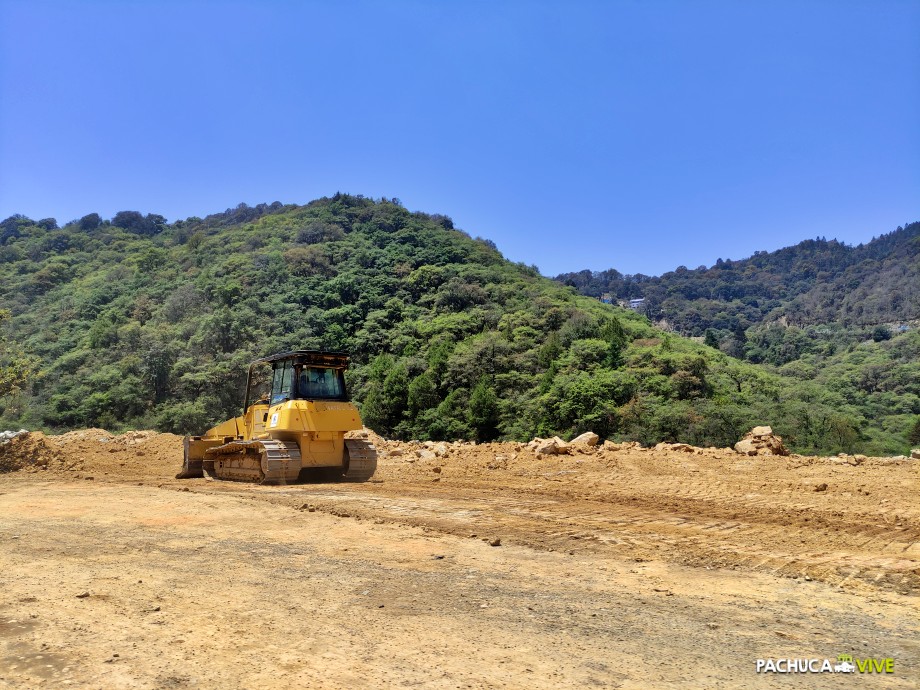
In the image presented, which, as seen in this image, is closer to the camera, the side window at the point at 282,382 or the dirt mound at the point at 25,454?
the side window at the point at 282,382

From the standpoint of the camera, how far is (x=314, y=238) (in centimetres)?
6738

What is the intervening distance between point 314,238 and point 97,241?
106 ft

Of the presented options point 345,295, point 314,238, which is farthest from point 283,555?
point 314,238

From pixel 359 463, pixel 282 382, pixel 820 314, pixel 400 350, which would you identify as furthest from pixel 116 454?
pixel 820 314

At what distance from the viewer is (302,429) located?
43.9 feet

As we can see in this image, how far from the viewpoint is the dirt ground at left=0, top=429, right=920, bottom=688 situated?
3941 mm

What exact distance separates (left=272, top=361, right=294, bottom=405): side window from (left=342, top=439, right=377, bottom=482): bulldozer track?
5.79 feet

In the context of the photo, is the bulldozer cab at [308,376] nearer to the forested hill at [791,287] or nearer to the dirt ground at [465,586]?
the dirt ground at [465,586]

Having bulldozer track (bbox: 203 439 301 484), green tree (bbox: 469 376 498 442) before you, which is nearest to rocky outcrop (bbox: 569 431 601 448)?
bulldozer track (bbox: 203 439 301 484)

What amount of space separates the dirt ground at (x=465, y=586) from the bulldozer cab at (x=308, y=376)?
8.16ft

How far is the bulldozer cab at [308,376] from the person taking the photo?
1348 cm

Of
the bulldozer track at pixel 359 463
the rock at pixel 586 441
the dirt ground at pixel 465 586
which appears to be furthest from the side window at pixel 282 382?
the rock at pixel 586 441

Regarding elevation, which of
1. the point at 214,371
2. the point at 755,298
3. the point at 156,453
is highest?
the point at 755,298

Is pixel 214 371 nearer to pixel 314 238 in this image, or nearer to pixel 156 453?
pixel 156 453
